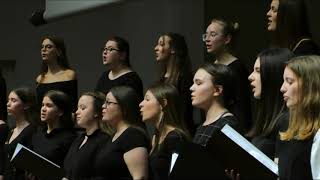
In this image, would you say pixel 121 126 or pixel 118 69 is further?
pixel 118 69

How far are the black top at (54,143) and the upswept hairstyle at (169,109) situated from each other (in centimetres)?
88

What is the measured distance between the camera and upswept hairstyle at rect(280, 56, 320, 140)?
2771 millimetres

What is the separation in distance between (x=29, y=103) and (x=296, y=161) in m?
Answer: 2.87

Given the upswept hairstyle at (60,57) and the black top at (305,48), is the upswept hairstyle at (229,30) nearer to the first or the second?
the black top at (305,48)

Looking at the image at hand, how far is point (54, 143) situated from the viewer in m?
4.73

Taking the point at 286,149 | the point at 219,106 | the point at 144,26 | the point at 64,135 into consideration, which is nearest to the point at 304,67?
the point at 286,149

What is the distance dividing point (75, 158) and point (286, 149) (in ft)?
5.99

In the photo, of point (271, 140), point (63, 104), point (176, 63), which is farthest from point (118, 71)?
point (271, 140)

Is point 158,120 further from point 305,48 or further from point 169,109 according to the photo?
point 305,48

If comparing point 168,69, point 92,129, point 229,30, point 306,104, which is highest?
point 229,30

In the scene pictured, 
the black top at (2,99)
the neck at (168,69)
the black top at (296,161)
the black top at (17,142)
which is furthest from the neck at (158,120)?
the black top at (2,99)

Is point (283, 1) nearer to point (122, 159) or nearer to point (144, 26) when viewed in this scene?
point (122, 159)

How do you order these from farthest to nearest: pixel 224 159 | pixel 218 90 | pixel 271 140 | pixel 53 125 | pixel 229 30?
1. pixel 53 125
2. pixel 229 30
3. pixel 218 90
4. pixel 271 140
5. pixel 224 159

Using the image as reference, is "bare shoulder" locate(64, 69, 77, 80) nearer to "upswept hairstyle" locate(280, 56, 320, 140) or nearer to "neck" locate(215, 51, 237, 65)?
"neck" locate(215, 51, 237, 65)
